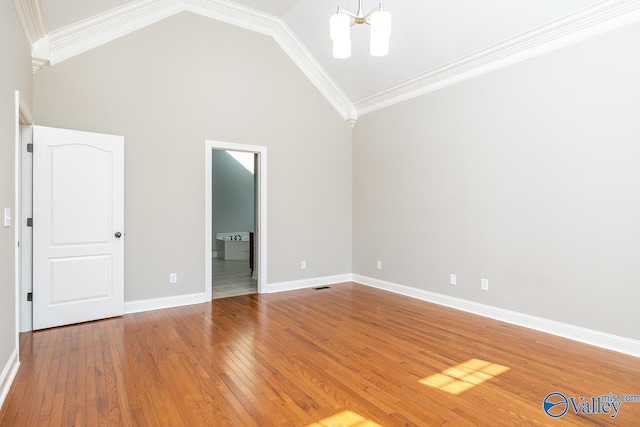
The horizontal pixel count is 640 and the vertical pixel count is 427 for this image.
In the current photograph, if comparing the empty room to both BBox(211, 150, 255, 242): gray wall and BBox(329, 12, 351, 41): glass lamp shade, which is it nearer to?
BBox(329, 12, 351, 41): glass lamp shade

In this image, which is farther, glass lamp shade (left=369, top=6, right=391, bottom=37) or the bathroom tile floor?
the bathroom tile floor

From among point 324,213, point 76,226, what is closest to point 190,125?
point 76,226

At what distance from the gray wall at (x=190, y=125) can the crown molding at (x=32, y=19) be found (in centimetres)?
39

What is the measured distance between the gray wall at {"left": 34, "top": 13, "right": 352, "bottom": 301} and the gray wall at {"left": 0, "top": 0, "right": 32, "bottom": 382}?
1.20m

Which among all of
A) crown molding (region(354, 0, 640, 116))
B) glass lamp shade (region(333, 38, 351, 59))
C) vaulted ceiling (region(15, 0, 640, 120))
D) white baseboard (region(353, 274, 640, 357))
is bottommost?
white baseboard (region(353, 274, 640, 357))

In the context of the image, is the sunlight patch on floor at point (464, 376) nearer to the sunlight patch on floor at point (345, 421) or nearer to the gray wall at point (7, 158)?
the sunlight patch on floor at point (345, 421)

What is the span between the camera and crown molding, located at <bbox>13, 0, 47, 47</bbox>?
3.05 m

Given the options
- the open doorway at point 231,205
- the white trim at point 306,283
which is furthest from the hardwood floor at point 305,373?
the open doorway at point 231,205

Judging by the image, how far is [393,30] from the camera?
4516mm

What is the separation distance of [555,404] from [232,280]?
16.7ft

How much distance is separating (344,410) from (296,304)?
8.47 ft

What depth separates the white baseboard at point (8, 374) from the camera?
7.73ft

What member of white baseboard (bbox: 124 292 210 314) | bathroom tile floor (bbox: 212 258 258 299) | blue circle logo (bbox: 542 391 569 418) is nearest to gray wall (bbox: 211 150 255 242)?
bathroom tile floor (bbox: 212 258 258 299)

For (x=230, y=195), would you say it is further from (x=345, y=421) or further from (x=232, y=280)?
(x=345, y=421)
